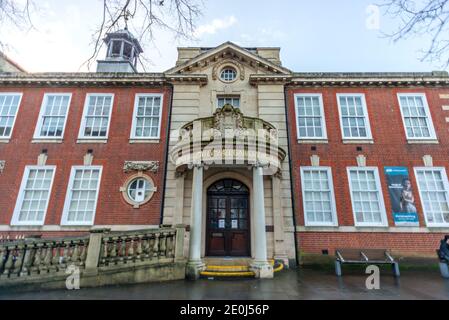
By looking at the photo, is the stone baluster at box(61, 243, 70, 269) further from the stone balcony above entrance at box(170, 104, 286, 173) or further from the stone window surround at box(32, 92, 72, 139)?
the stone window surround at box(32, 92, 72, 139)

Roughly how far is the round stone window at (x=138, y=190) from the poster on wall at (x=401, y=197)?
34.7 ft

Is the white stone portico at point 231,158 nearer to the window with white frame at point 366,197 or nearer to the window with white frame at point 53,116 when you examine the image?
the window with white frame at point 366,197

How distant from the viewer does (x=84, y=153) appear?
1080 cm

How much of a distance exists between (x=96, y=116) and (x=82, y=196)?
13.2ft

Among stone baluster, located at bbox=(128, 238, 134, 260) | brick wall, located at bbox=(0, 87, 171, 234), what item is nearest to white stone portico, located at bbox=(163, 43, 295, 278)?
brick wall, located at bbox=(0, 87, 171, 234)

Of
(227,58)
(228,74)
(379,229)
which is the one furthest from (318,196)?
(227,58)

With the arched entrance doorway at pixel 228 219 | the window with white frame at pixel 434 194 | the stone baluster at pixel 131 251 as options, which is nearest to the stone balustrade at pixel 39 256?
the stone baluster at pixel 131 251

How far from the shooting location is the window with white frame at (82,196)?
992 cm
